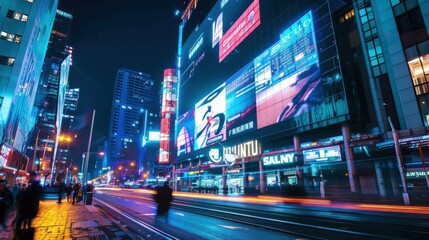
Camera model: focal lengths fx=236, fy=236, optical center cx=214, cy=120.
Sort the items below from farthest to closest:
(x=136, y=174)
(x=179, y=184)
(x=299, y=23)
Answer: (x=136, y=174) → (x=179, y=184) → (x=299, y=23)

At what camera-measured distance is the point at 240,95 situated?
45688mm

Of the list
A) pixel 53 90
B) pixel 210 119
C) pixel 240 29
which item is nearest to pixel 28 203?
pixel 210 119

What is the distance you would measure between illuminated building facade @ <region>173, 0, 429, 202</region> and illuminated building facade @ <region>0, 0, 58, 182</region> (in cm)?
3602

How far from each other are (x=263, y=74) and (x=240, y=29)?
17658mm

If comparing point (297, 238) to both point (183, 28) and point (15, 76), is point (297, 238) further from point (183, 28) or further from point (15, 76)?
point (183, 28)

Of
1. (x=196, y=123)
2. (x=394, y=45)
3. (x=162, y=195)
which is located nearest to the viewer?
(x=162, y=195)

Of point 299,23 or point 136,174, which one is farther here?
point 136,174

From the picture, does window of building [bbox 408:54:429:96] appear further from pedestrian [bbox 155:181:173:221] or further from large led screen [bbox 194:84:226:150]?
large led screen [bbox 194:84:226:150]

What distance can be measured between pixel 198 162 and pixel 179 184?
9.73 m

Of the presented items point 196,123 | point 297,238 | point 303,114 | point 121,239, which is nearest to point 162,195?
point 121,239

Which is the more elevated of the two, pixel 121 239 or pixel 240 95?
pixel 240 95

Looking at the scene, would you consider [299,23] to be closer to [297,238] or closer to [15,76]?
[297,238]

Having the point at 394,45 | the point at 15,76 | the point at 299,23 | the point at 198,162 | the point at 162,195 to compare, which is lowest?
the point at 162,195

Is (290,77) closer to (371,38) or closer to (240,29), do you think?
(371,38)
